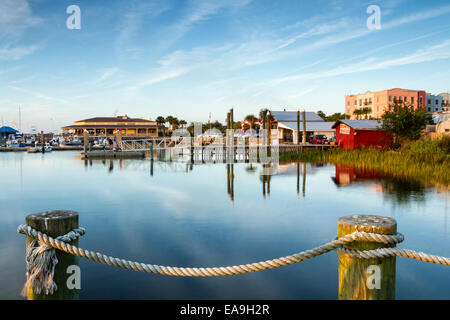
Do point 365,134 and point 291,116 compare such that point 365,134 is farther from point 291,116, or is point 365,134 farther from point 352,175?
point 291,116

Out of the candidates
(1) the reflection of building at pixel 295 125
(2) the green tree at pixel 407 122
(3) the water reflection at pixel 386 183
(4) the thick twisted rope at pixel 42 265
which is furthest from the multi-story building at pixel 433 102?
(4) the thick twisted rope at pixel 42 265

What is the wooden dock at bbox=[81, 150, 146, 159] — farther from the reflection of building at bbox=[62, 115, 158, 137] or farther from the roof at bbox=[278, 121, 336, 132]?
the reflection of building at bbox=[62, 115, 158, 137]

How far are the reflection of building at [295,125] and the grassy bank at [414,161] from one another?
80.2 feet

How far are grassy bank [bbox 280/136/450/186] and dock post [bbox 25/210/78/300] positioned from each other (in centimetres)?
1800

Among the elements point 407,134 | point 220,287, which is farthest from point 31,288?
point 407,134

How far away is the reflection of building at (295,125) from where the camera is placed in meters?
53.1

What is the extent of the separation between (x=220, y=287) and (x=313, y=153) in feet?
91.0

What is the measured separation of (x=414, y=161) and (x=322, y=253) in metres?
22.1

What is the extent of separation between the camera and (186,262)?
23.4ft

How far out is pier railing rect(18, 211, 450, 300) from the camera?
2.77m

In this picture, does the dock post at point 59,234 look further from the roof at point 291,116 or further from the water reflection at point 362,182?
the roof at point 291,116

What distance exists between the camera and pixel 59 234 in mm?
3027

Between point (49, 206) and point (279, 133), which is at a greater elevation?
point (279, 133)
